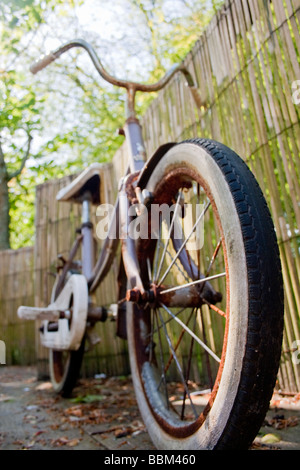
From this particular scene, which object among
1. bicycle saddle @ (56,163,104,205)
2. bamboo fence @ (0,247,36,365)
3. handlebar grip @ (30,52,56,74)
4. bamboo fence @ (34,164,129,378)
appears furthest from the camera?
bamboo fence @ (0,247,36,365)

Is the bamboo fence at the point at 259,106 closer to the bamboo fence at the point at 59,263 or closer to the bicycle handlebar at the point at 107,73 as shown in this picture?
the bicycle handlebar at the point at 107,73

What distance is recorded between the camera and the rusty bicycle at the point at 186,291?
0.86 m

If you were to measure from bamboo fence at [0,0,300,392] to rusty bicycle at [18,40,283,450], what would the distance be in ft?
0.77

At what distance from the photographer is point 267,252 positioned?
0.89 meters

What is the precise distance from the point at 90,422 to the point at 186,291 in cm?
101

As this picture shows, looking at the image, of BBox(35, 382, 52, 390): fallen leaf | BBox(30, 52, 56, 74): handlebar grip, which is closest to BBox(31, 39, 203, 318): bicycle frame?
BBox(30, 52, 56, 74): handlebar grip

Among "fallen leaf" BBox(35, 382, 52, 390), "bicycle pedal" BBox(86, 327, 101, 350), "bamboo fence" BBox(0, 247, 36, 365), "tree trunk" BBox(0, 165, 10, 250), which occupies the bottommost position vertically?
"fallen leaf" BBox(35, 382, 52, 390)

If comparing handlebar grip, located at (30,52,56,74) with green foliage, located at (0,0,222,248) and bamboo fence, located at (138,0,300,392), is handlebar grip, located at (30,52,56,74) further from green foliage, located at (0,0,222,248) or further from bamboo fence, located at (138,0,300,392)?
green foliage, located at (0,0,222,248)

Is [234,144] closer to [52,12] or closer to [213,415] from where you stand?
[213,415]

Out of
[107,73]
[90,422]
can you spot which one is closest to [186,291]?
[90,422]

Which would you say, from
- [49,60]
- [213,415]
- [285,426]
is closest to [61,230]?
[49,60]

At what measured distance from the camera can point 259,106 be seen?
197 cm

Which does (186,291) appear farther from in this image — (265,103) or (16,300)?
(16,300)

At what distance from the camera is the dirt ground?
1513 millimetres
